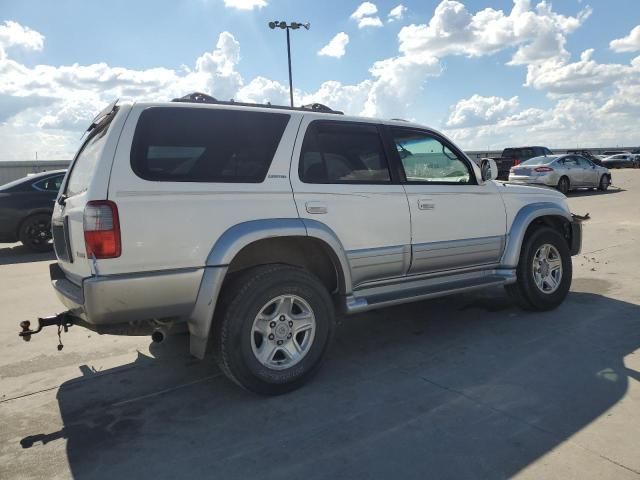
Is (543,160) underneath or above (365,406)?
above

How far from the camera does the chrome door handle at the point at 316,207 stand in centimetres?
365

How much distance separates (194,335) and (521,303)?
3.46 metres

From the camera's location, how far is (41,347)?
4703mm

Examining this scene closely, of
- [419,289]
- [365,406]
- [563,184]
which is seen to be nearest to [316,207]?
[419,289]

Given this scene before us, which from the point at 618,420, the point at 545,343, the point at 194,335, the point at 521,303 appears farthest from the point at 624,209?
the point at 194,335

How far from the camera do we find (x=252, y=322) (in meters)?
3.39

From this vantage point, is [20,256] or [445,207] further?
[20,256]

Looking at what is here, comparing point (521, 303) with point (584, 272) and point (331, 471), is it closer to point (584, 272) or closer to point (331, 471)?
point (584, 272)

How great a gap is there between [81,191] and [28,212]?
24.1 feet

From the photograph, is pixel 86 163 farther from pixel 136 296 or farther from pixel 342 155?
pixel 342 155

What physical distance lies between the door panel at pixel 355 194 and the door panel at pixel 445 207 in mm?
183

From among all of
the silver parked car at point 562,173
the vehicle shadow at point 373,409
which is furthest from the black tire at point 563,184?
the vehicle shadow at point 373,409

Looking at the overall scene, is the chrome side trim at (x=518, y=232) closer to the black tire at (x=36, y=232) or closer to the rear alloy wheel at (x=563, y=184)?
the black tire at (x=36, y=232)

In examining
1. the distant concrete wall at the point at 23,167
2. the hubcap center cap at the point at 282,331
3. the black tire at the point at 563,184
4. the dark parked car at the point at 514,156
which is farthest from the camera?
the distant concrete wall at the point at 23,167
